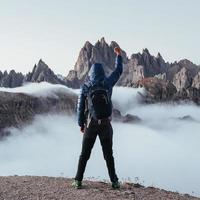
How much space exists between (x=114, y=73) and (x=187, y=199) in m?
3.81

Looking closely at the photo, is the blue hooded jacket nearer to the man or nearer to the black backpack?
the man

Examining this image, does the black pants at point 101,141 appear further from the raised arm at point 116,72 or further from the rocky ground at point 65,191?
the raised arm at point 116,72

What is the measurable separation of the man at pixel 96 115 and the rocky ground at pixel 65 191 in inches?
16.7

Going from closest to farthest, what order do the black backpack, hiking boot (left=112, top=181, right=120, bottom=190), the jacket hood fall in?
the black backpack < the jacket hood < hiking boot (left=112, top=181, right=120, bottom=190)

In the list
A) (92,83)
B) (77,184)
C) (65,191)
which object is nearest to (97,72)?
(92,83)

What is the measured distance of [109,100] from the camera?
1661cm

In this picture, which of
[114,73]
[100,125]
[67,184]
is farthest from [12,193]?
[114,73]

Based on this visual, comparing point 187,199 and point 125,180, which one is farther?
point 125,180

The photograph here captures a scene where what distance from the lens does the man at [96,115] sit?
16.5m

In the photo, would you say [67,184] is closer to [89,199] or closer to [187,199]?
[89,199]

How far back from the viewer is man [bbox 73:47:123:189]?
1645cm

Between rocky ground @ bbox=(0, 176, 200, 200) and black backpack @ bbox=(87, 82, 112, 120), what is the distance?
1.93 metres

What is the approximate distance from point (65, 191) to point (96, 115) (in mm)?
2063

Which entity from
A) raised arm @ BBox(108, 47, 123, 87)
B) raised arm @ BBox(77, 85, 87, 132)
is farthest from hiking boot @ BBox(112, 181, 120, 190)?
raised arm @ BBox(108, 47, 123, 87)
